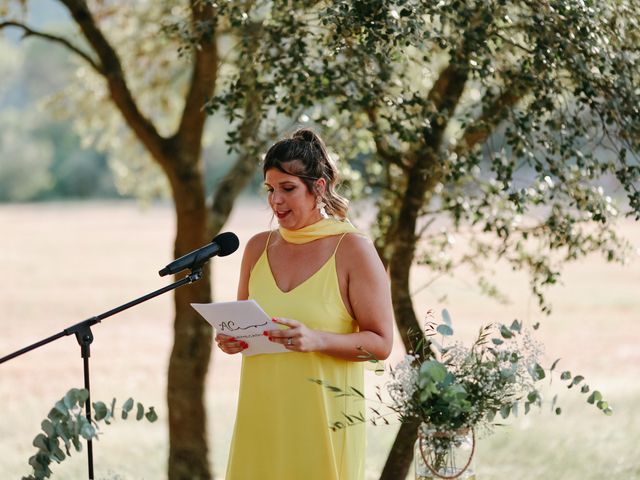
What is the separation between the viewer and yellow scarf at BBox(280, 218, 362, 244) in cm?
362

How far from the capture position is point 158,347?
933 inches

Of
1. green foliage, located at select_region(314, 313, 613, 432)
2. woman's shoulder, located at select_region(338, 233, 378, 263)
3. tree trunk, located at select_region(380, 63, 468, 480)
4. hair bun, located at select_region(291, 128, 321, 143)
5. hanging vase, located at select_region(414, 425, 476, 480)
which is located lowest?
hanging vase, located at select_region(414, 425, 476, 480)

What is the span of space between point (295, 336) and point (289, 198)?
54cm

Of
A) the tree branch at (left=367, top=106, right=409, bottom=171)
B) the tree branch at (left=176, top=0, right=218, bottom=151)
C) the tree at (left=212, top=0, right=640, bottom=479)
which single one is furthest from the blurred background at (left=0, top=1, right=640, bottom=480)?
the tree branch at (left=367, top=106, right=409, bottom=171)

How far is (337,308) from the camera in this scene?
355 centimetres

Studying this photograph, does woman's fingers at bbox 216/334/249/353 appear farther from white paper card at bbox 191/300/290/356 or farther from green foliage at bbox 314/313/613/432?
green foliage at bbox 314/313/613/432

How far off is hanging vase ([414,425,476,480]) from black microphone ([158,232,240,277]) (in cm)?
89

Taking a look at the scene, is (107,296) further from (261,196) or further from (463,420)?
(463,420)

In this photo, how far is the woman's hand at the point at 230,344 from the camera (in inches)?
139

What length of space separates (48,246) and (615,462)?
37229mm

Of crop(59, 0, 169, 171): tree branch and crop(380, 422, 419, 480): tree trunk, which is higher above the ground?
crop(59, 0, 169, 171): tree branch

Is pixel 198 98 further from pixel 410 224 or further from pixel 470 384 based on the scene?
pixel 470 384

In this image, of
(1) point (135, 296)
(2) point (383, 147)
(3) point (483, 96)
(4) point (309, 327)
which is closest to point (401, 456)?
(2) point (383, 147)

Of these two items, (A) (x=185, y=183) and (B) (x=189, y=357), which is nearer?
(A) (x=185, y=183)
